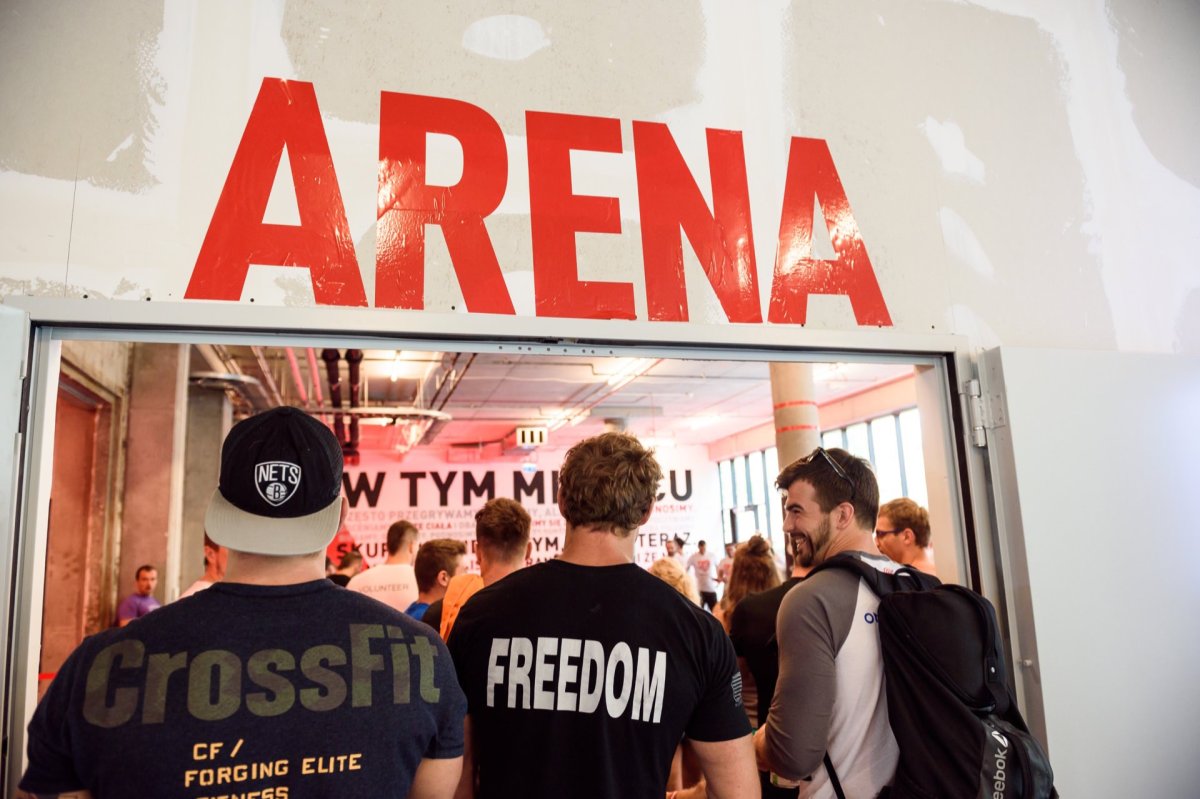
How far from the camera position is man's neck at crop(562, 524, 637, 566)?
1645mm

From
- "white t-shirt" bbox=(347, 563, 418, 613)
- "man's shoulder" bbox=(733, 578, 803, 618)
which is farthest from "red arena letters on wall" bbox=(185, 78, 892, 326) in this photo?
"white t-shirt" bbox=(347, 563, 418, 613)

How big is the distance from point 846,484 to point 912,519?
5.56 ft

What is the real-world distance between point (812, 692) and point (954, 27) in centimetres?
229

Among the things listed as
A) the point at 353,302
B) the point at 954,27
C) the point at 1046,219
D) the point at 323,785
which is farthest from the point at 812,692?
the point at 954,27

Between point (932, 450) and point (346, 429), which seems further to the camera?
point (346, 429)

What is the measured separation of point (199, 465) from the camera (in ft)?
31.6

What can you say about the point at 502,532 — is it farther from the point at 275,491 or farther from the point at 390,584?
the point at 275,491

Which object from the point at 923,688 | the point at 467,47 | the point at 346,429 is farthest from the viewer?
the point at 346,429

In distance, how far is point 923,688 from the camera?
1774 mm

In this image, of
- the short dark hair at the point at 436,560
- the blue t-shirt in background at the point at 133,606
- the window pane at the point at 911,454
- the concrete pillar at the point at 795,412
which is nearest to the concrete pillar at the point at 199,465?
the blue t-shirt in background at the point at 133,606

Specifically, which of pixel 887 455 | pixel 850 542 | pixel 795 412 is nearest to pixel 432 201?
pixel 850 542

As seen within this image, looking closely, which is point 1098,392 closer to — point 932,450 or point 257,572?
point 932,450

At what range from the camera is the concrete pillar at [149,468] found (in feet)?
23.2

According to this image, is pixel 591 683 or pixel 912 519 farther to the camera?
pixel 912 519
